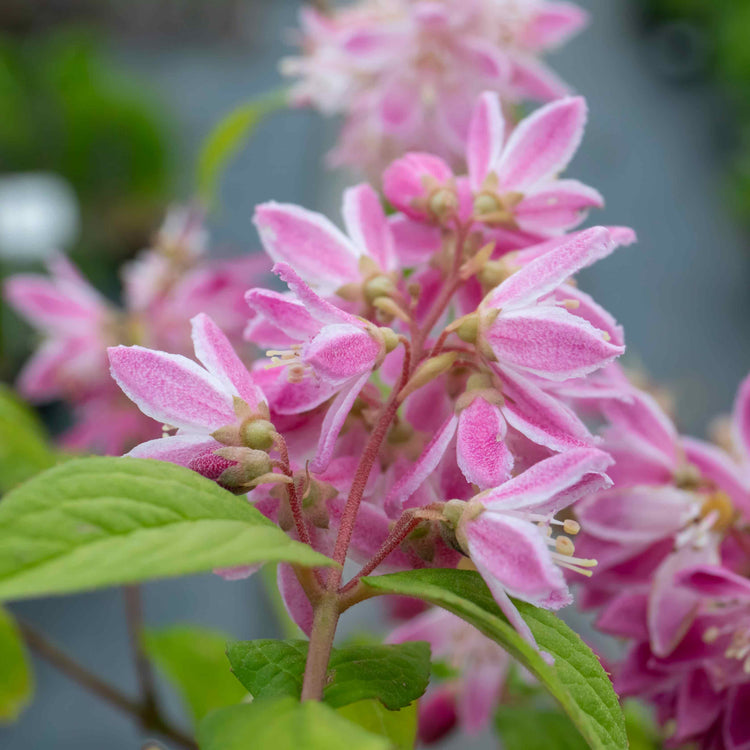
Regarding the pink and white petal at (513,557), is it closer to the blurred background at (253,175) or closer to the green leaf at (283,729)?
the green leaf at (283,729)

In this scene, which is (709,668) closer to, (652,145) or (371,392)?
(371,392)

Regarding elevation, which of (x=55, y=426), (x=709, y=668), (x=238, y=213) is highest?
(x=709, y=668)

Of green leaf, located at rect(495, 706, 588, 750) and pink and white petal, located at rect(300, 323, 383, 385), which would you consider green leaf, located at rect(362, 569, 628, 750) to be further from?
green leaf, located at rect(495, 706, 588, 750)

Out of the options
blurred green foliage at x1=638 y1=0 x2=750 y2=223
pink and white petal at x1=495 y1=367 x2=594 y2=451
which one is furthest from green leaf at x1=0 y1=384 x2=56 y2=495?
blurred green foliage at x1=638 y1=0 x2=750 y2=223

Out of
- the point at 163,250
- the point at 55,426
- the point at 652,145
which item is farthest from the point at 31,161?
the point at 163,250

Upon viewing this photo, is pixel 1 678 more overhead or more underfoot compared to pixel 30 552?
more underfoot

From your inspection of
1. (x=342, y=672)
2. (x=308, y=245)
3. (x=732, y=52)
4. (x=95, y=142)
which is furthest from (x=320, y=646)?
(x=732, y=52)

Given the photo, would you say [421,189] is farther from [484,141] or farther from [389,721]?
[389,721]
